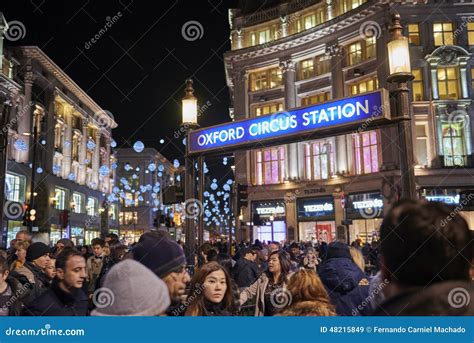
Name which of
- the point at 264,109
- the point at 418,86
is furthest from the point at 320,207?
the point at 418,86

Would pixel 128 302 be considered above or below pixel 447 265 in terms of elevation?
below

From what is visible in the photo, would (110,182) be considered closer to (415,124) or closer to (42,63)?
(42,63)

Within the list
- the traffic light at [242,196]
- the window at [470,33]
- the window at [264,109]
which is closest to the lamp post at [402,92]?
the traffic light at [242,196]

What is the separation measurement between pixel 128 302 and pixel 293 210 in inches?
1444

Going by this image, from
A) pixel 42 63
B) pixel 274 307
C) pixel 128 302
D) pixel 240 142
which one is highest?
pixel 42 63

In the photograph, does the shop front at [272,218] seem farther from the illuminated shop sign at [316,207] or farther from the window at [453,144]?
the window at [453,144]

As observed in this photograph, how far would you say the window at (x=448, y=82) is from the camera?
3157 cm

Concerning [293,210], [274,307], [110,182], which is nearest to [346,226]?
[293,210]

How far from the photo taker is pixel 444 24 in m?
32.1

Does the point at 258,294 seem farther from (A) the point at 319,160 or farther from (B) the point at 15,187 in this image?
(B) the point at 15,187

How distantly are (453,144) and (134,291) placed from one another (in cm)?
3286

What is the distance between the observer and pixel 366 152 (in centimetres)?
3466

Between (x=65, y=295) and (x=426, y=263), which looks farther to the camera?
(x=65, y=295)
